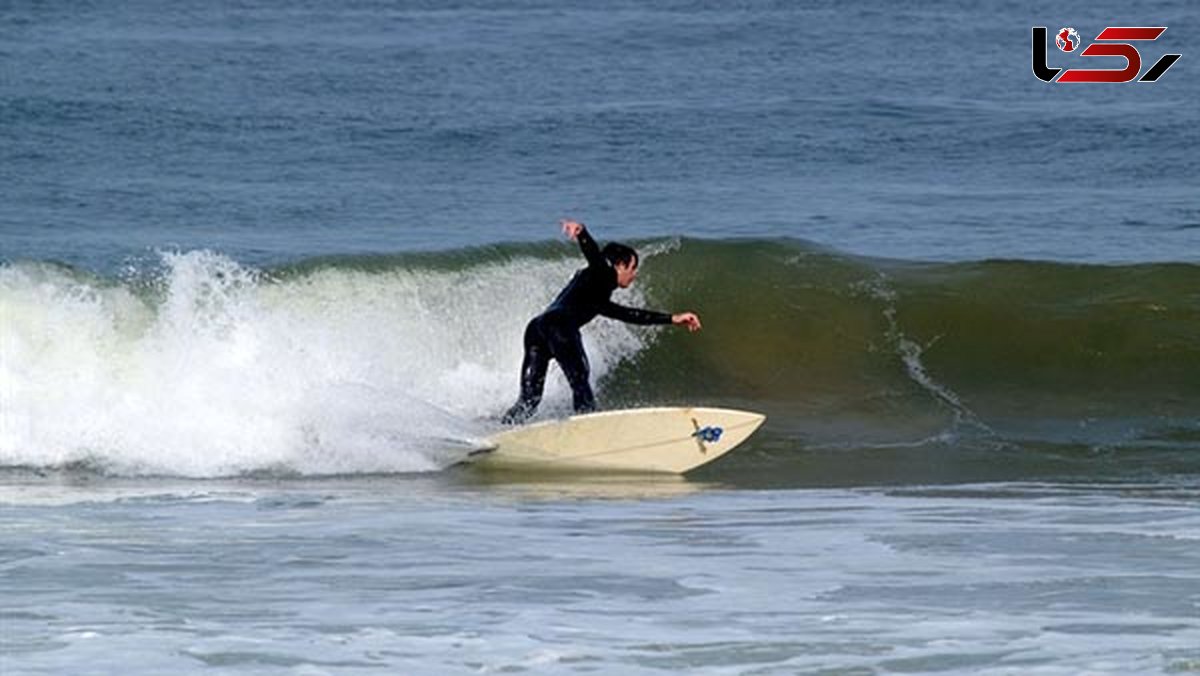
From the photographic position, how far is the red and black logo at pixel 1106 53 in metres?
32.1

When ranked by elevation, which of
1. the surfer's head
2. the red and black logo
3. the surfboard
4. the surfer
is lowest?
the surfboard

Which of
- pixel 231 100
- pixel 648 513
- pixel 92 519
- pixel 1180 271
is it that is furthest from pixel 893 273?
pixel 231 100

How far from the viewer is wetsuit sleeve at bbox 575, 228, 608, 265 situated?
40.8ft

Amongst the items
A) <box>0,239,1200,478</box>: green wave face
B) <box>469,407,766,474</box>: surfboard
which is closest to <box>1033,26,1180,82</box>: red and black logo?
<box>0,239,1200,478</box>: green wave face

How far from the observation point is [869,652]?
303 inches

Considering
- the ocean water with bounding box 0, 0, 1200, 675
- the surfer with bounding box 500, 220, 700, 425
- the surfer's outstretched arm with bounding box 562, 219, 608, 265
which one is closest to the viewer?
the ocean water with bounding box 0, 0, 1200, 675

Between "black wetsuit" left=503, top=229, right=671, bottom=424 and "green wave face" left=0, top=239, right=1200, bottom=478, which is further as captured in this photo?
"green wave face" left=0, top=239, right=1200, bottom=478

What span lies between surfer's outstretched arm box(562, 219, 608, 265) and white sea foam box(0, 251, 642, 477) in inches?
50.7

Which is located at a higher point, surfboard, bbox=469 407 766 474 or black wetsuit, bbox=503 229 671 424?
black wetsuit, bbox=503 229 671 424

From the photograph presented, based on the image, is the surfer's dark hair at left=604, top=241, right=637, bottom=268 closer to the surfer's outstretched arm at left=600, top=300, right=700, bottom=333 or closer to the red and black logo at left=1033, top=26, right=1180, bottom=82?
the surfer's outstretched arm at left=600, top=300, right=700, bottom=333

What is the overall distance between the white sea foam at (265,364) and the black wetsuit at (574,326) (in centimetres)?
60

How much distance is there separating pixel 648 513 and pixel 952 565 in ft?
7.15

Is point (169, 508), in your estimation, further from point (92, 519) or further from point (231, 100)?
point (231, 100)

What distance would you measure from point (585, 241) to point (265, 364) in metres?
2.98
